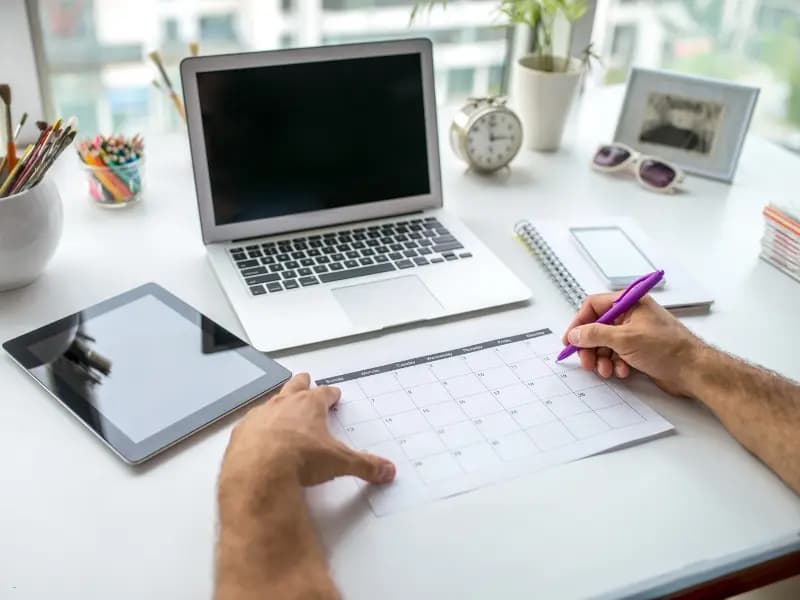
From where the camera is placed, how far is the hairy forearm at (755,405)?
0.80 m

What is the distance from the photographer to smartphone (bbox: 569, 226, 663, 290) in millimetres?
1080

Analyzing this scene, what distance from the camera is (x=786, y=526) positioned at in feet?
2.45

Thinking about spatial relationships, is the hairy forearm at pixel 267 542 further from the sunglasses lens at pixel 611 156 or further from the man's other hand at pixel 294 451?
the sunglasses lens at pixel 611 156

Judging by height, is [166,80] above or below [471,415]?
above

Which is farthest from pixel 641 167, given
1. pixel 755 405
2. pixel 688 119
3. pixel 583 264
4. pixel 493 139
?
pixel 755 405

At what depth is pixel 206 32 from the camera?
2703 mm

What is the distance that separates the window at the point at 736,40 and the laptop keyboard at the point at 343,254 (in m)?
2.28

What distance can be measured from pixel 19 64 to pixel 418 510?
1.06m

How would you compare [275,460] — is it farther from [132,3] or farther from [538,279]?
[132,3]

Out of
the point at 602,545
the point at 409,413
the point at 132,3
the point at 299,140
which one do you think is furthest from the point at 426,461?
the point at 132,3

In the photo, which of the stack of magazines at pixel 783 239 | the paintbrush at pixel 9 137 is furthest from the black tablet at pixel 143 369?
the stack of magazines at pixel 783 239

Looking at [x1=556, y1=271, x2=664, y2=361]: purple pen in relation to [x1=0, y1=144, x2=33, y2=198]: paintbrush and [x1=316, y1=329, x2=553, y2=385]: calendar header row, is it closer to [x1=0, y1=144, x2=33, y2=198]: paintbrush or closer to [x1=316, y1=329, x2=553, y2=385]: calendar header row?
[x1=316, y1=329, x2=553, y2=385]: calendar header row

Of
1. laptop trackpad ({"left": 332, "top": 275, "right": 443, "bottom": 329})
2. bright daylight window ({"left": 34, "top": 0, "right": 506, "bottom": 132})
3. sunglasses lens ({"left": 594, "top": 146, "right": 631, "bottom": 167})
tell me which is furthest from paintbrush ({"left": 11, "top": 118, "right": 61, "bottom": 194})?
bright daylight window ({"left": 34, "top": 0, "right": 506, "bottom": 132})

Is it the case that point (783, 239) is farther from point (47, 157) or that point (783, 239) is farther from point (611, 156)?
point (47, 157)
